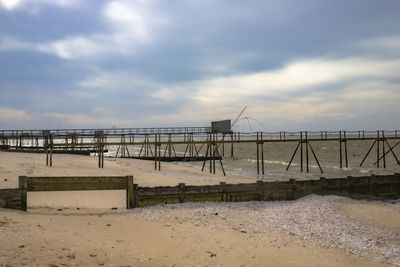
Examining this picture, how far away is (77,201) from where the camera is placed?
12.2m

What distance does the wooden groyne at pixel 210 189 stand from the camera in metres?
9.48

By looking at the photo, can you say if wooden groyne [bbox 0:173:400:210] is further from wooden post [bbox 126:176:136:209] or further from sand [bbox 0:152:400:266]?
sand [bbox 0:152:400:266]

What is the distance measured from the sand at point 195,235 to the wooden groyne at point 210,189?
48cm

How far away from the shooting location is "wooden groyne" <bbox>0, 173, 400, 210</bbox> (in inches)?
373

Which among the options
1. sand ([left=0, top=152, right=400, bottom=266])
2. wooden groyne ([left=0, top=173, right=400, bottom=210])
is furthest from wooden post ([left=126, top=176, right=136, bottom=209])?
sand ([left=0, top=152, right=400, bottom=266])

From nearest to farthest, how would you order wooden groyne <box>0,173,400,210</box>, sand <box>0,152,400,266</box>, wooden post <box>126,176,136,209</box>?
sand <box>0,152,400,266</box> < wooden groyne <box>0,173,400,210</box> < wooden post <box>126,176,136,209</box>

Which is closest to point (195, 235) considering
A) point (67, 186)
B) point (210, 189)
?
point (210, 189)

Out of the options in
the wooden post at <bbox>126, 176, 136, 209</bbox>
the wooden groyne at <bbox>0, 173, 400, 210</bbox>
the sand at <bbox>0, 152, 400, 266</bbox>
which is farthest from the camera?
the wooden post at <bbox>126, 176, 136, 209</bbox>

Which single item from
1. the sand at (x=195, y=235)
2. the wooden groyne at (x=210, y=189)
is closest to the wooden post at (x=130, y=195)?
the wooden groyne at (x=210, y=189)

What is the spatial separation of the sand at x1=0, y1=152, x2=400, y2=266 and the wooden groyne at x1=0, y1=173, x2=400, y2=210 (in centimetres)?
48

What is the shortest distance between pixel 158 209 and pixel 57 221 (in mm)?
3390

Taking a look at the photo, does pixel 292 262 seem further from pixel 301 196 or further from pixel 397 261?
pixel 301 196

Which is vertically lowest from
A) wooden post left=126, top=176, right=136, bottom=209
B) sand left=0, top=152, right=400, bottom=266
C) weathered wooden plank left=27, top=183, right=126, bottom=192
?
sand left=0, top=152, right=400, bottom=266

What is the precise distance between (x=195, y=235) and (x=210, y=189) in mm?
3903
